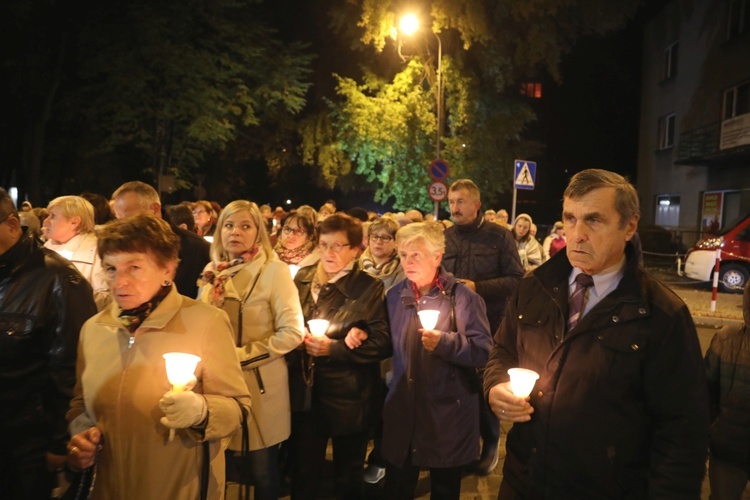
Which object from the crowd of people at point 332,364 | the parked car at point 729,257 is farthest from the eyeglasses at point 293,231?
the parked car at point 729,257

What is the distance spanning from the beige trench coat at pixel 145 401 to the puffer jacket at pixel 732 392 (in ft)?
9.07

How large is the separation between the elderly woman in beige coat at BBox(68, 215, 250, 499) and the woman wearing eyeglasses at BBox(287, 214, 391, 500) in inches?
48.5

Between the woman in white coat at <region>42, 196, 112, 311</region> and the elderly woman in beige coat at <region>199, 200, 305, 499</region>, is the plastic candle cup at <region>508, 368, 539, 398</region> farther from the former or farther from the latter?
the woman in white coat at <region>42, 196, 112, 311</region>

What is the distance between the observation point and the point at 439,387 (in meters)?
3.51

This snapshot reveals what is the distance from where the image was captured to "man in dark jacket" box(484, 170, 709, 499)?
2.12 meters

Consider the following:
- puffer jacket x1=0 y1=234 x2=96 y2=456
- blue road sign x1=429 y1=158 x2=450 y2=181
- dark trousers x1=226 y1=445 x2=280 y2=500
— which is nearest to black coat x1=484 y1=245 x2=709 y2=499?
dark trousers x1=226 y1=445 x2=280 y2=500

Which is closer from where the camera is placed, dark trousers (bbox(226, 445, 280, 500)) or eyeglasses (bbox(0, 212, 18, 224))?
eyeglasses (bbox(0, 212, 18, 224))

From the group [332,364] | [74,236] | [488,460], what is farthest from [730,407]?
[74,236]


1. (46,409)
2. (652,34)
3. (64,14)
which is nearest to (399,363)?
(46,409)

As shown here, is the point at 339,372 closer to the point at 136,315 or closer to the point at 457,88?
the point at 136,315

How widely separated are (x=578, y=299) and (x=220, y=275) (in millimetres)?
2245

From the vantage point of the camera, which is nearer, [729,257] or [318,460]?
[318,460]

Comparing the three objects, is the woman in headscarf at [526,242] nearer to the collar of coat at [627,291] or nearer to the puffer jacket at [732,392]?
the puffer jacket at [732,392]

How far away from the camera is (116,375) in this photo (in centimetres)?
244
